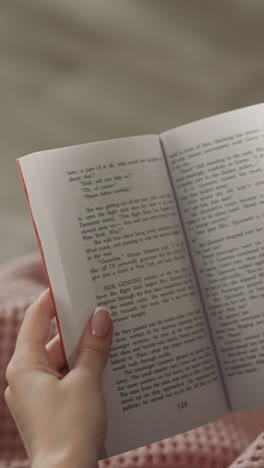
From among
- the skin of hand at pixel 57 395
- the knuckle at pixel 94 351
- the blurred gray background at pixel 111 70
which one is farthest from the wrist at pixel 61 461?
the blurred gray background at pixel 111 70

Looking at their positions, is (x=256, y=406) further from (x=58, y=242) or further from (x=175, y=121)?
(x=175, y=121)

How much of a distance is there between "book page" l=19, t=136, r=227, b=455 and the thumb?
0.01m

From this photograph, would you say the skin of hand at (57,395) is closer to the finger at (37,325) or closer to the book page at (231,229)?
the finger at (37,325)

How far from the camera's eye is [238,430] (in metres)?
0.77

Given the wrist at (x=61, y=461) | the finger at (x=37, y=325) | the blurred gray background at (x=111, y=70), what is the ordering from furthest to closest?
the blurred gray background at (x=111, y=70), the finger at (x=37, y=325), the wrist at (x=61, y=461)

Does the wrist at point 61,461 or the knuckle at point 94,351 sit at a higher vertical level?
the knuckle at point 94,351

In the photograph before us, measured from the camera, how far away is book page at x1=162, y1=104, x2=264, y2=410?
2.15 ft

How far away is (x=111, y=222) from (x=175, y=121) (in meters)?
0.55

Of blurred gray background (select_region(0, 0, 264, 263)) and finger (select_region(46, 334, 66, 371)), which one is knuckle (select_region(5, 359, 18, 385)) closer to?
finger (select_region(46, 334, 66, 371))

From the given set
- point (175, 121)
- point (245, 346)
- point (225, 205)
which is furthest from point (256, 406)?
point (175, 121)

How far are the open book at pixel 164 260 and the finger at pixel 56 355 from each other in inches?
1.1

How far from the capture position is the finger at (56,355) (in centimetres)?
62

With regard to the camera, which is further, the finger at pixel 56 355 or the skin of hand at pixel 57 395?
the finger at pixel 56 355

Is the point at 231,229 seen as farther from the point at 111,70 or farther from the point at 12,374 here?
the point at 111,70
